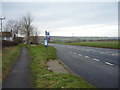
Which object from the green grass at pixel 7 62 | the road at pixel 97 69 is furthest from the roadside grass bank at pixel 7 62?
the road at pixel 97 69

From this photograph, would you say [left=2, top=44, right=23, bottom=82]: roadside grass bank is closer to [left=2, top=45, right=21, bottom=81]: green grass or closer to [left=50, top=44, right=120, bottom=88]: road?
[left=2, top=45, right=21, bottom=81]: green grass

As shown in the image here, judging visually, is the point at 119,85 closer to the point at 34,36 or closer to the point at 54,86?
the point at 54,86

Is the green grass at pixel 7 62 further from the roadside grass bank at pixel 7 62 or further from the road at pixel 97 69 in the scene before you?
the road at pixel 97 69

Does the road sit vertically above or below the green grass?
above

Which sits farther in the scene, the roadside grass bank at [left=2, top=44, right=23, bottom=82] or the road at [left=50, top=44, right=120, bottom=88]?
the roadside grass bank at [left=2, top=44, right=23, bottom=82]

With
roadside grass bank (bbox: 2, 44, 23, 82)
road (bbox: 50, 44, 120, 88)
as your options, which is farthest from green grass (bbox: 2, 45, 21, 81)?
road (bbox: 50, 44, 120, 88)

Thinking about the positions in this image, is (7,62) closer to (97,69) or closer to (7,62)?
(7,62)

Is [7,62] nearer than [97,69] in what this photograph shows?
No

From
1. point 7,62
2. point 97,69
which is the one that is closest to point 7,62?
point 7,62

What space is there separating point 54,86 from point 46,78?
1.39 metres

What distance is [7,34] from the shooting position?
70438mm

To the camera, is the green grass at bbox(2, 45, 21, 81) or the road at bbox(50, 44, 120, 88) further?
the green grass at bbox(2, 45, 21, 81)

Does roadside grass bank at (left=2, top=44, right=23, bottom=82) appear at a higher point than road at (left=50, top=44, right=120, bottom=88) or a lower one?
lower

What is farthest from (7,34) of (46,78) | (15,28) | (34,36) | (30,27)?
(46,78)
